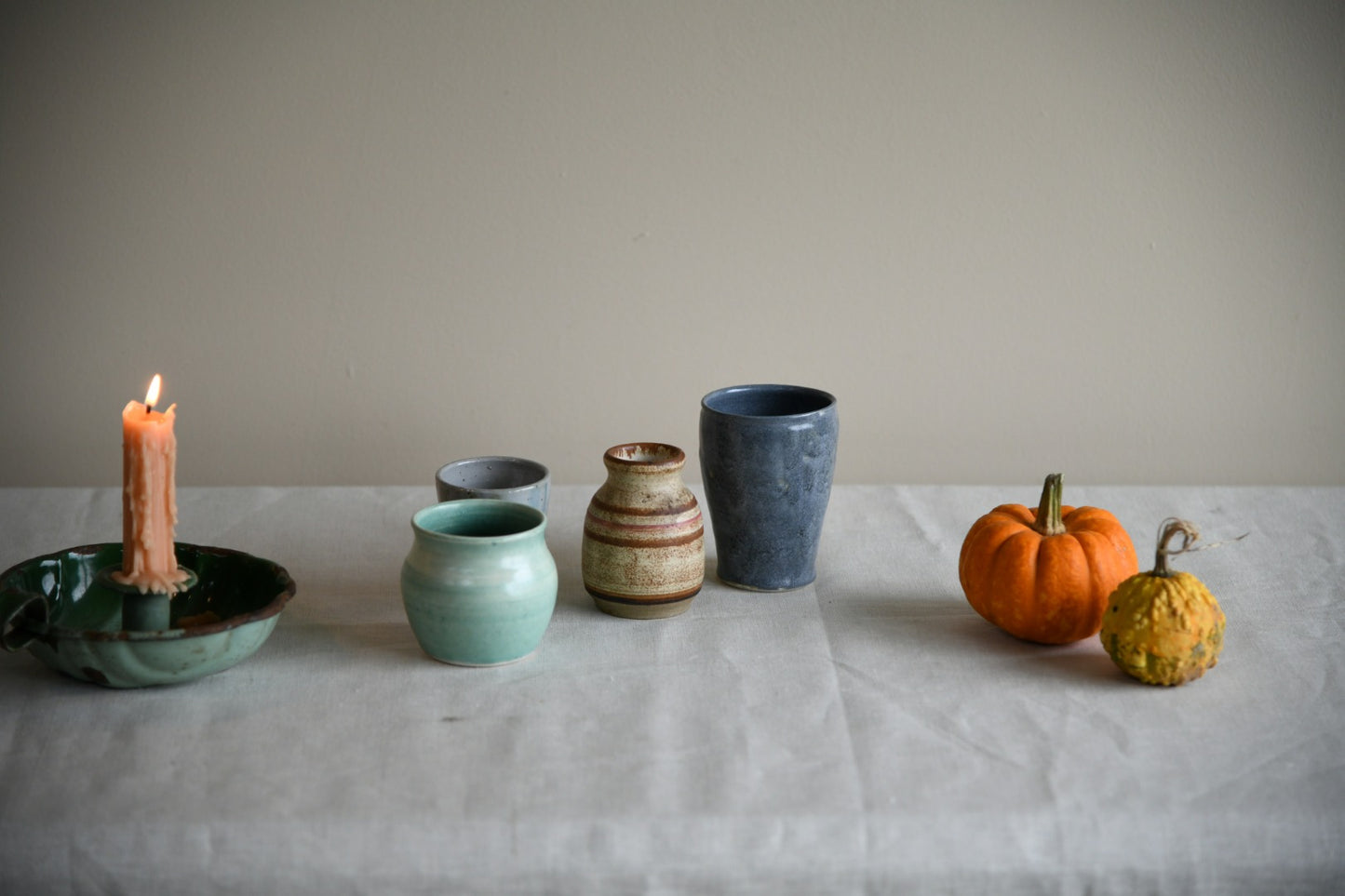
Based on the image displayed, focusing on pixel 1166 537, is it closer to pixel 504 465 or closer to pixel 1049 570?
pixel 1049 570

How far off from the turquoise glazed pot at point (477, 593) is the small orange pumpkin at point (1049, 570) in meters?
0.36

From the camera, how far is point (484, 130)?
138 centimetres

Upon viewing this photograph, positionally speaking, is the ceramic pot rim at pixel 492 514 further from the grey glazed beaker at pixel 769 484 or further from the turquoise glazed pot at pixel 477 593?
the grey glazed beaker at pixel 769 484

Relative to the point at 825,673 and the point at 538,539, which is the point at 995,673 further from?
the point at 538,539

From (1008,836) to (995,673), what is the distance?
0.20 meters

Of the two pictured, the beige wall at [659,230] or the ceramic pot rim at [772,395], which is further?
the beige wall at [659,230]

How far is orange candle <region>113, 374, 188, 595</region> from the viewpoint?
2.53ft

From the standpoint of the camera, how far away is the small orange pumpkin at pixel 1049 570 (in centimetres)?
89

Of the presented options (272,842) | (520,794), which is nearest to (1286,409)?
(520,794)

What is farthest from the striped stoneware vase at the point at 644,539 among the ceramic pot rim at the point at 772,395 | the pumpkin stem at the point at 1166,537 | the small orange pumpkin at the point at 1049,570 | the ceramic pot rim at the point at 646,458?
the pumpkin stem at the point at 1166,537

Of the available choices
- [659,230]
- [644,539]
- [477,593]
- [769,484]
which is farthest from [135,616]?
[659,230]

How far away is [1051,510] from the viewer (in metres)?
0.92

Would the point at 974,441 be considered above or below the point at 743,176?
below

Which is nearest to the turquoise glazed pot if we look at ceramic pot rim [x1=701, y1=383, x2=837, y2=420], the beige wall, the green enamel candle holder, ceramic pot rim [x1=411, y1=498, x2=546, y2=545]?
ceramic pot rim [x1=411, y1=498, x2=546, y2=545]
